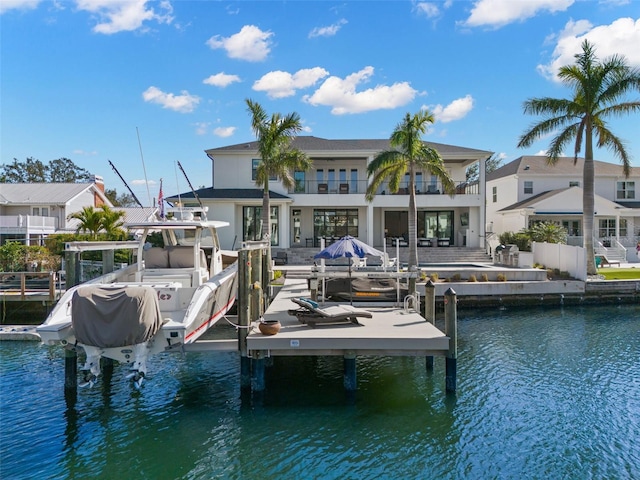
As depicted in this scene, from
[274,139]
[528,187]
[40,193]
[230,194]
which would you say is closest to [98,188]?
[40,193]

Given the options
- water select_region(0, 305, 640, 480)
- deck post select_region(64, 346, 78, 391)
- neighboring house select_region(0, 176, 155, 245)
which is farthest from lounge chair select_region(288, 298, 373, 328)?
neighboring house select_region(0, 176, 155, 245)

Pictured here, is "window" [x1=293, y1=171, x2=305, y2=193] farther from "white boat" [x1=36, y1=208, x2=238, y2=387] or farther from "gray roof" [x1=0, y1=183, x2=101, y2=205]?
"gray roof" [x1=0, y1=183, x2=101, y2=205]

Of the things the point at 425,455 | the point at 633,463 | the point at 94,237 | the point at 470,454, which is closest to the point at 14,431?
the point at 425,455

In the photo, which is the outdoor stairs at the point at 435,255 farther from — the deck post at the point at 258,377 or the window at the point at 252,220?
the deck post at the point at 258,377

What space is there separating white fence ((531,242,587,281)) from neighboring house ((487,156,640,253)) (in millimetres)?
9309

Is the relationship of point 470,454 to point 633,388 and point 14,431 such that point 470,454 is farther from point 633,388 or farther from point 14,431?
point 14,431

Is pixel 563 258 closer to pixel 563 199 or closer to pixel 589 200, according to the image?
pixel 589 200

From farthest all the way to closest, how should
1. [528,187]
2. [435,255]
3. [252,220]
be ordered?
[528,187] → [252,220] → [435,255]

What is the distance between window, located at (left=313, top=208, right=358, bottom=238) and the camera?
34.3m

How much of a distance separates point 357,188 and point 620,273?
1654 centimetres

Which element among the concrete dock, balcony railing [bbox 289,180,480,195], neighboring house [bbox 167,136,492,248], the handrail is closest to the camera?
the concrete dock

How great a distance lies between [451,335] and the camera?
33.5ft

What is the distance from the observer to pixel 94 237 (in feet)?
84.5

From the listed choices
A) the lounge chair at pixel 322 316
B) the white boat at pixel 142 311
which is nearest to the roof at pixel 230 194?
the white boat at pixel 142 311
